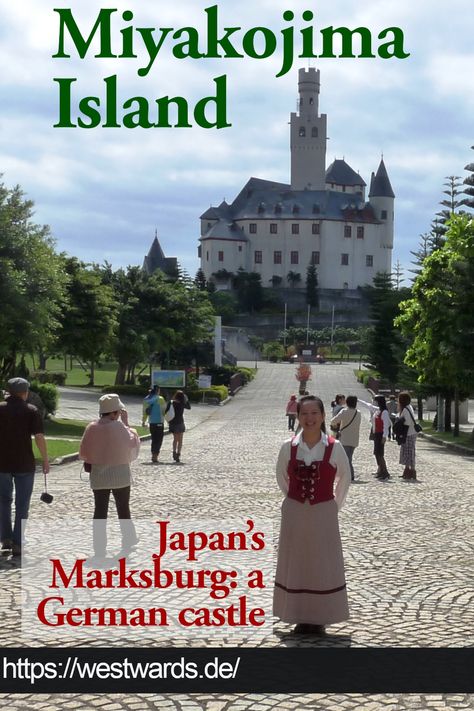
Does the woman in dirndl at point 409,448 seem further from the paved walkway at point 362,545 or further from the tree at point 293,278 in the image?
the tree at point 293,278

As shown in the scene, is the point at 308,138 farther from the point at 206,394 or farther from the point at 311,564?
the point at 311,564

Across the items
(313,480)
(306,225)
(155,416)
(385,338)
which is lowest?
(155,416)

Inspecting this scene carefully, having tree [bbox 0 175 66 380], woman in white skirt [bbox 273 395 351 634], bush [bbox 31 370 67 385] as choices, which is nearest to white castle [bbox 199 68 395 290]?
bush [bbox 31 370 67 385]

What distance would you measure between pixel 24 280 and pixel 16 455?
19.5 m

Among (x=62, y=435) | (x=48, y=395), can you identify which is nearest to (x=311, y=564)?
(x=62, y=435)

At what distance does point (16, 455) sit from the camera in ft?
30.3

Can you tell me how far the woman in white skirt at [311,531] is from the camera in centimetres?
647

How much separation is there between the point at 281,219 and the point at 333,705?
13914 centimetres

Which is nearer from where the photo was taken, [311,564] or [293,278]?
[311,564]

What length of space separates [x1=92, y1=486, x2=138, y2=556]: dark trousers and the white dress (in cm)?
255

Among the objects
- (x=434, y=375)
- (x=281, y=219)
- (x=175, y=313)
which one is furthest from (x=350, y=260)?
(x=434, y=375)

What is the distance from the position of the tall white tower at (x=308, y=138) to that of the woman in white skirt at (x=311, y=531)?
141776 mm

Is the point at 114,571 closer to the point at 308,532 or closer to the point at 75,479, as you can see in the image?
the point at 308,532

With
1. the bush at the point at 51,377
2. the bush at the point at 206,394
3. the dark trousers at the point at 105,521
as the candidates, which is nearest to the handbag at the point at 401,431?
the dark trousers at the point at 105,521
